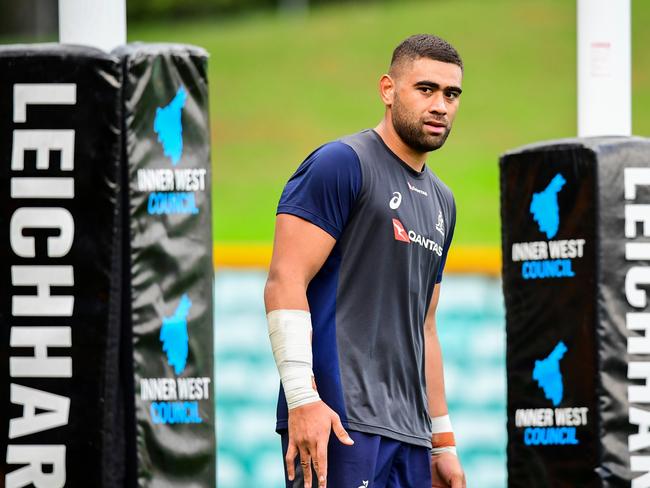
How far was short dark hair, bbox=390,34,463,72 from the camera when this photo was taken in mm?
4031

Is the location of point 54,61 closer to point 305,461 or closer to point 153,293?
point 153,293

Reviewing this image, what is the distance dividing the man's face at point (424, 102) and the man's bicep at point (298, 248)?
1.53ft

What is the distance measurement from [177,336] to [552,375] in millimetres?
1539

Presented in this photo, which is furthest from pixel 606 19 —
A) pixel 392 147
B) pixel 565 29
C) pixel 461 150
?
pixel 565 29

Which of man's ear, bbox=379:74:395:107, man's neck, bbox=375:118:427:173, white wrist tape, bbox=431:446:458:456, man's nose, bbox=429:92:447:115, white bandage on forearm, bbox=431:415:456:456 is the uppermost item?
man's ear, bbox=379:74:395:107

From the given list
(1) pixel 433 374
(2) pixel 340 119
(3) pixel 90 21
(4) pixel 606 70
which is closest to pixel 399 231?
(1) pixel 433 374

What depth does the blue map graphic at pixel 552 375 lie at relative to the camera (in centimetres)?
523

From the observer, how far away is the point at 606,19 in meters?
5.30

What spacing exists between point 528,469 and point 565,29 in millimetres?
28210

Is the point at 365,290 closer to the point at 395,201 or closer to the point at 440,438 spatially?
the point at 395,201

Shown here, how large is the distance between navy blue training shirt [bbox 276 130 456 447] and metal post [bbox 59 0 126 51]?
1.35 m

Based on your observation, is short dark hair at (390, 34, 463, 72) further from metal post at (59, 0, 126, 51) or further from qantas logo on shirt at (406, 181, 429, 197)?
metal post at (59, 0, 126, 51)

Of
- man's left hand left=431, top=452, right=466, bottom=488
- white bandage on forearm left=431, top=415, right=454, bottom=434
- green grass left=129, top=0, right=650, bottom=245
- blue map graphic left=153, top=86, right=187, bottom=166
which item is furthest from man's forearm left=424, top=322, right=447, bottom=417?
green grass left=129, top=0, right=650, bottom=245

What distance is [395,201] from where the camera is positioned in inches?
156
